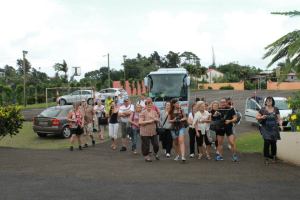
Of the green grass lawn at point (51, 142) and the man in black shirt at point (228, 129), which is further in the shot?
the green grass lawn at point (51, 142)

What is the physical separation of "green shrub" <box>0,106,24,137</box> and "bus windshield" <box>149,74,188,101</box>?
11.2 m

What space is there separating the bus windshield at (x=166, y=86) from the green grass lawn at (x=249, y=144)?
836 cm

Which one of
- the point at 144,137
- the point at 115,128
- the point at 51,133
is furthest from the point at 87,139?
the point at 144,137

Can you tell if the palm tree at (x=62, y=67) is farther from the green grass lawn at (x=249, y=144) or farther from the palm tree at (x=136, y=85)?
the green grass lawn at (x=249, y=144)

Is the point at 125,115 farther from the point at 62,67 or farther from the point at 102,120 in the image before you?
the point at 62,67

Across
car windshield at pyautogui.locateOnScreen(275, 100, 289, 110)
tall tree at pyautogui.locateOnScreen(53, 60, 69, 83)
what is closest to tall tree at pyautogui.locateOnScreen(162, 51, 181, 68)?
tall tree at pyautogui.locateOnScreen(53, 60, 69, 83)

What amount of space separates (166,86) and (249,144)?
11.8 meters

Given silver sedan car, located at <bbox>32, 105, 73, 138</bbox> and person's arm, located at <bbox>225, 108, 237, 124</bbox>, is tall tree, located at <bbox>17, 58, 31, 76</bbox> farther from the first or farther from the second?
person's arm, located at <bbox>225, 108, 237, 124</bbox>

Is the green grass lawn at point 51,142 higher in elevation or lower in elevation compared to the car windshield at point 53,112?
lower

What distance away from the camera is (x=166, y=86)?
28.4 meters

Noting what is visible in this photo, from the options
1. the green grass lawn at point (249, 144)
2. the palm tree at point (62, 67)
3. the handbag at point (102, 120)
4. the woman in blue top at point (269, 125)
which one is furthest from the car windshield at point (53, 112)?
the palm tree at point (62, 67)

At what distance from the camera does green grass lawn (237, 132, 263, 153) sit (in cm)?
1563

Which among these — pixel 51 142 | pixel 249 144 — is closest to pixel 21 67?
pixel 51 142

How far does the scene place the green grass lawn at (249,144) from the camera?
15.6 metres
